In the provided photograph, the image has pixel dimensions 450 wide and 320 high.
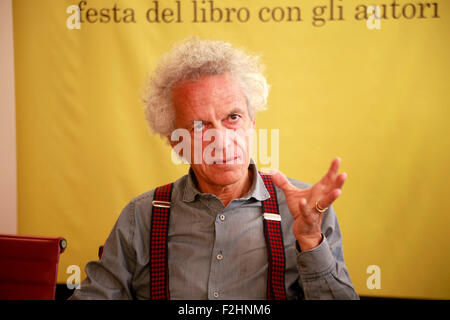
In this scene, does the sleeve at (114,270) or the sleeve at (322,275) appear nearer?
the sleeve at (322,275)

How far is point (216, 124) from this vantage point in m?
1.23

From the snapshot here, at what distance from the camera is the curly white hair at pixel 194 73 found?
1245mm

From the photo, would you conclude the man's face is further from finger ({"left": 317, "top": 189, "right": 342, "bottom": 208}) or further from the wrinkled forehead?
finger ({"left": 317, "top": 189, "right": 342, "bottom": 208})

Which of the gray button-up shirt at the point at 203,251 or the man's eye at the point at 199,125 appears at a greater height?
the man's eye at the point at 199,125

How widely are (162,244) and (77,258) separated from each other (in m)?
1.41

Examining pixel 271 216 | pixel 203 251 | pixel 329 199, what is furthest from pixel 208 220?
pixel 329 199

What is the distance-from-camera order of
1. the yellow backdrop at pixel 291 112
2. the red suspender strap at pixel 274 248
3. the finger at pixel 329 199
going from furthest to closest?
the yellow backdrop at pixel 291 112
the red suspender strap at pixel 274 248
the finger at pixel 329 199

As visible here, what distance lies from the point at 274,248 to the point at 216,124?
1.52 feet

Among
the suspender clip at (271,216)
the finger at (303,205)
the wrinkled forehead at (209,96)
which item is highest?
the wrinkled forehead at (209,96)

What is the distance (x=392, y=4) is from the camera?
6.72ft

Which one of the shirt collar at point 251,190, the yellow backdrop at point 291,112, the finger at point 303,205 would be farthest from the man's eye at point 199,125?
the yellow backdrop at point 291,112

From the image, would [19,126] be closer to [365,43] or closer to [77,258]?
[77,258]

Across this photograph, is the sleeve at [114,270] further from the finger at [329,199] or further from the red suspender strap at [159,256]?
the finger at [329,199]

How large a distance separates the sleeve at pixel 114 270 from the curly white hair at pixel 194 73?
400 millimetres
